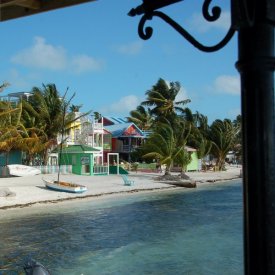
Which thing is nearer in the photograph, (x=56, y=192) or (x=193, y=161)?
(x=56, y=192)

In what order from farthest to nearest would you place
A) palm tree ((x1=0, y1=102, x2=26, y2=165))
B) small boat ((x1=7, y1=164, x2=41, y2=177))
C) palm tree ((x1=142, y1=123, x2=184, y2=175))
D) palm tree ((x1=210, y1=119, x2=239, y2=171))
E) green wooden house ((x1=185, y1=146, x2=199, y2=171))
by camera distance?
palm tree ((x1=210, y1=119, x2=239, y2=171)) → green wooden house ((x1=185, y1=146, x2=199, y2=171)) → palm tree ((x1=142, y1=123, x2=184, y2=175)) → small boat ((x1=7, y1=164, x2=41, y2=177)) → palm tree ((x1=0, y1=102, x2=26, y2=165))

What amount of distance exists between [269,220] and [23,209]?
1038 inches

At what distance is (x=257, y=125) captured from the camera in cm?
171

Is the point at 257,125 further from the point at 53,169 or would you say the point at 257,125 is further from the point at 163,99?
the point at 163,99

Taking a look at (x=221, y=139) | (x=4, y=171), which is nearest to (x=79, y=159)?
(x=4, y=171)

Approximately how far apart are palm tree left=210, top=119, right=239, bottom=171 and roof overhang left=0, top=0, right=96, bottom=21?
63582mm

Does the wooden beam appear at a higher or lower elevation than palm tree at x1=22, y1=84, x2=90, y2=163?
lower

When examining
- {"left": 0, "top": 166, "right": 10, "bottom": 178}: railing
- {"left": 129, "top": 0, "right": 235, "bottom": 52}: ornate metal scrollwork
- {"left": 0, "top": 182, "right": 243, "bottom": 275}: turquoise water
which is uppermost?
{"left": 129, "top": 0, "right": 235, "bottom": 52}: ornate metal scrollwork

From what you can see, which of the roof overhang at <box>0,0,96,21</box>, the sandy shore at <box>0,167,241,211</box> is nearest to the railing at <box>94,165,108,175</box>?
the sandy shore at <box>0,167,241,211</box>

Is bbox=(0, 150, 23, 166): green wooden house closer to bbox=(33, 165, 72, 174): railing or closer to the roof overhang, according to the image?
bbox=(33, 165, 72, 174): railing

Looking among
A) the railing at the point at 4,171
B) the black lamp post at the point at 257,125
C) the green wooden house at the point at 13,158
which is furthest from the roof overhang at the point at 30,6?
the green wooden house at the point at 13,158

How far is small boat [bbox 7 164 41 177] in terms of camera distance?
38094 millimetres

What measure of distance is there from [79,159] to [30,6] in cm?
4113

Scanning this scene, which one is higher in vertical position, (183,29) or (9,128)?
(9,128)
